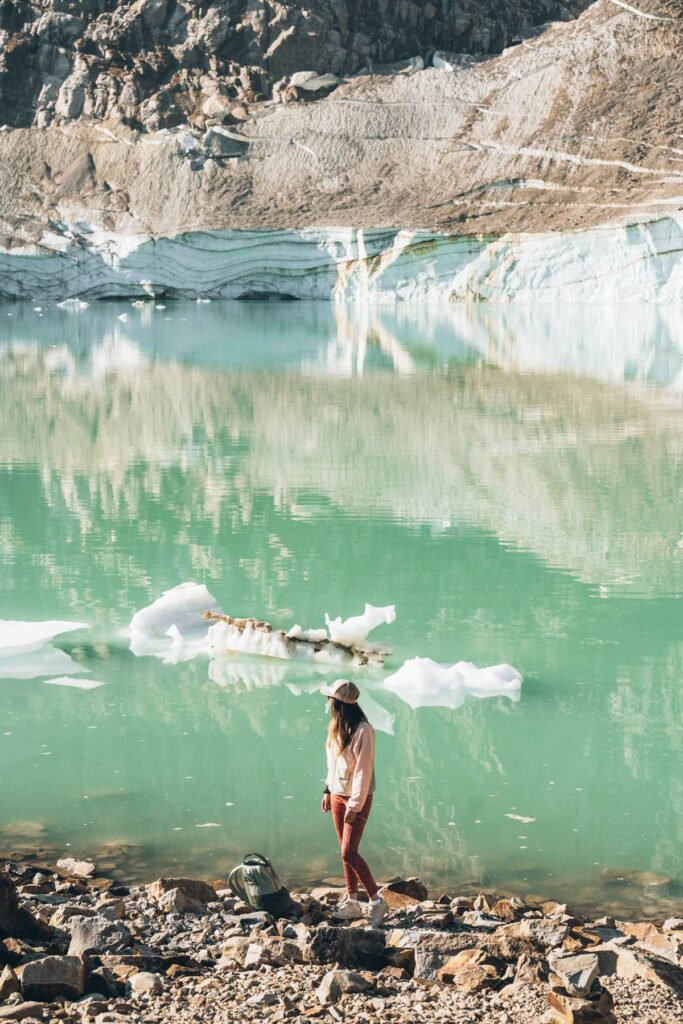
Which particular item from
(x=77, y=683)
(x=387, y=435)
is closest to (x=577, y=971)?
(x=77, y=683)

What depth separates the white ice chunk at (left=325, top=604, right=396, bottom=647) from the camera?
24.4 feet

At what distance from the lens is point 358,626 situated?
24.7 ft

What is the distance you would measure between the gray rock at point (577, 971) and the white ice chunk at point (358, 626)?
352 cm

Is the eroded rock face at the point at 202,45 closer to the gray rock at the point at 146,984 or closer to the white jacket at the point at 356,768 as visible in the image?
the white jacket at the point at 356,768

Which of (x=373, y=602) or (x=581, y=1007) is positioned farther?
(x=373, y=602)

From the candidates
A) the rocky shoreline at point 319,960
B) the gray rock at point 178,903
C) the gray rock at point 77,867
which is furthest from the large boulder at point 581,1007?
the gray rock at point 77,867

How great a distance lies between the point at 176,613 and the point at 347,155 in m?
53.5

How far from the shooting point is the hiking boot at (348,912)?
454 centimetres

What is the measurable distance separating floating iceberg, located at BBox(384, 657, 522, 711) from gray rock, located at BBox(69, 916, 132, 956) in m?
2.86

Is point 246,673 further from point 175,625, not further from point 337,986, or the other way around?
point 337,986

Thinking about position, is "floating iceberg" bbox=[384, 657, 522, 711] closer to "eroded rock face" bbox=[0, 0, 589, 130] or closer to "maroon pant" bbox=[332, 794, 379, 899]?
"maroon pant" bbox=[332, 794, 379, 899]

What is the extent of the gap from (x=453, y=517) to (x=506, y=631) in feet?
9.65

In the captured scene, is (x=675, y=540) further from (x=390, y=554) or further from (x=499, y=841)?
(x=499, y=841)

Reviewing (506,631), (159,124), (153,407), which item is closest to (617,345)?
(153,407)
